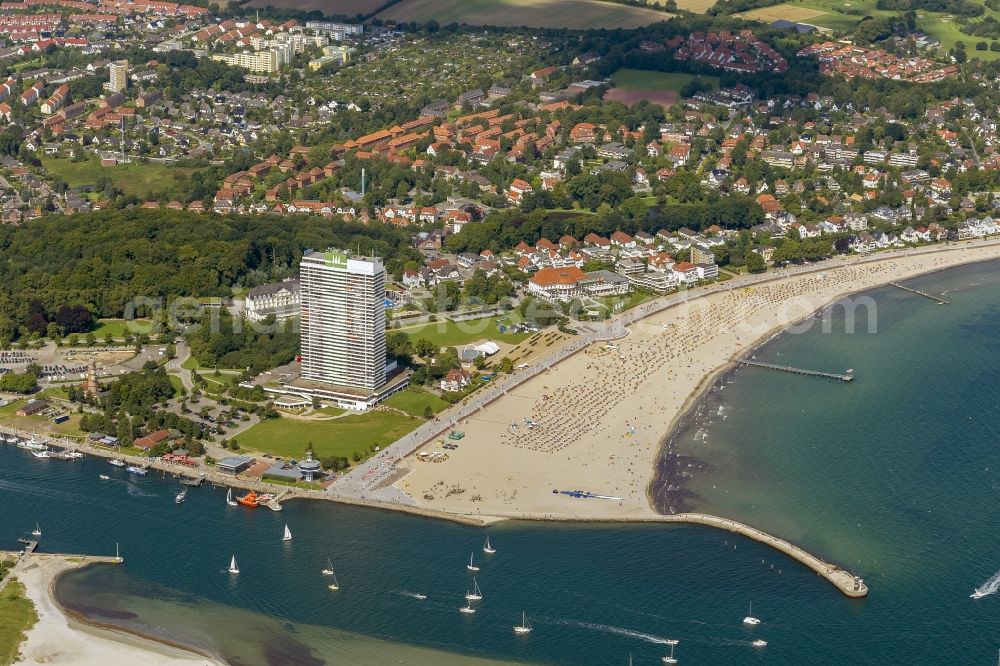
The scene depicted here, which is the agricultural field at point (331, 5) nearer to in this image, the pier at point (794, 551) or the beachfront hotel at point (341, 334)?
the beachfront hotel at point (341, 334)

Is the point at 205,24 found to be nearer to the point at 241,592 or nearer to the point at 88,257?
the point at 88,257

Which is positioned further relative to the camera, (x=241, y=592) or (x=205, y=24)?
(x=205, y=24)

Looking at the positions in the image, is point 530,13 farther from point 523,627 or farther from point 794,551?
point 523,627

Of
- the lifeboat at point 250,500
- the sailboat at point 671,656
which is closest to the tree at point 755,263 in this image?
the lifeboat at point 250,500

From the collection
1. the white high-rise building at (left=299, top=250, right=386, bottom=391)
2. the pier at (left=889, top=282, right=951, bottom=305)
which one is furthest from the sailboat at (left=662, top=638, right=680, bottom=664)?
the pier at (left=889, top=282, right=951, bottom=305)

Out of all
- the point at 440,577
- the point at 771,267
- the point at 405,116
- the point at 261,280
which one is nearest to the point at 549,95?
the point at 405,116

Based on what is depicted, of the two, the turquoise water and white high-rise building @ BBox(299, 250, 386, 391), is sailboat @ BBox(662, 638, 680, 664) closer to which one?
the turquoise water
